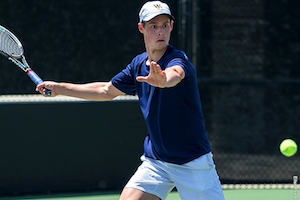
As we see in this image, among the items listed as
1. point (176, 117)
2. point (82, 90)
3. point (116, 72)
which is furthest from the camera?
point (116, 72)

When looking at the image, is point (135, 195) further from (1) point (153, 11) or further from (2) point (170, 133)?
(1) point (153, 11)

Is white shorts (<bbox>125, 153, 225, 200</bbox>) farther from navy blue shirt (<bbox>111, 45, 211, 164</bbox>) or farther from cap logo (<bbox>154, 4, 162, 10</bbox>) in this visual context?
cap logo (<bbox>154, 4, 162, 10</bbox>)

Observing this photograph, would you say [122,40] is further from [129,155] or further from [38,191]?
[38,191]

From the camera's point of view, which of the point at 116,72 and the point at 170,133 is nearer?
the point at 170,133

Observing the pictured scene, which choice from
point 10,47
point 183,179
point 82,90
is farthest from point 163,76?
point 10,47

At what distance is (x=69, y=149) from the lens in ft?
22.1

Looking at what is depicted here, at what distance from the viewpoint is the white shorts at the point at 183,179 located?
388 cm

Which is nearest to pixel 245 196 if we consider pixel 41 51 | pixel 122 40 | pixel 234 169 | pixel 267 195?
pixel 267 195

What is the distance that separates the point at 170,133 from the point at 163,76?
0.58m

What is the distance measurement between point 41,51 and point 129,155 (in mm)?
2060

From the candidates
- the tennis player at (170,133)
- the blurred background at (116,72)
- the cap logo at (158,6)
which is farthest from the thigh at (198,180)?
the blurred background at (116,72)

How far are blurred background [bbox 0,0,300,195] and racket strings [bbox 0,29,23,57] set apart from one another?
5.84 feet

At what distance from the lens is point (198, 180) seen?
12.8 ft

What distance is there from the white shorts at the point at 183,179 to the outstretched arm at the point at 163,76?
0.61 meters
